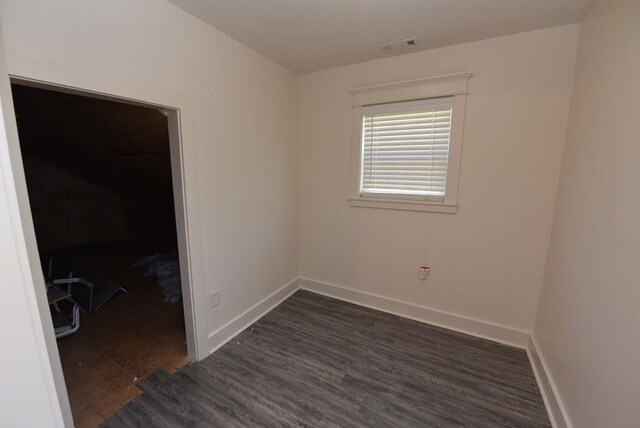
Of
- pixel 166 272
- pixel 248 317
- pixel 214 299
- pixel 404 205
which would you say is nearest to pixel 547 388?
pixel 404 205

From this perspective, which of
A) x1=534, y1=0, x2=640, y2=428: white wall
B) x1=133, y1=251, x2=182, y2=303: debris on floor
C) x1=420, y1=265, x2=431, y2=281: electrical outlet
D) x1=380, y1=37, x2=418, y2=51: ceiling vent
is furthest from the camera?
x1=133, y1=251, x2=182, y2=303: debris on floor

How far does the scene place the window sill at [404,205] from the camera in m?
2.26

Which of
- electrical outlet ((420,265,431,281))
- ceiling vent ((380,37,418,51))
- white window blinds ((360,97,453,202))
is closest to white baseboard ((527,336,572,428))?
electrical outlet ((420,265,431,281))

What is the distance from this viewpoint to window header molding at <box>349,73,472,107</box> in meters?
2.09

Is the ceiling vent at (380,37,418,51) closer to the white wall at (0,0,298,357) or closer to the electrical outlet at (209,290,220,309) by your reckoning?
the white wall at (0,0,298,357)

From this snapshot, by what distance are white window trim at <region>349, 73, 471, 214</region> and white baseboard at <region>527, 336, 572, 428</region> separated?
1.18 metres

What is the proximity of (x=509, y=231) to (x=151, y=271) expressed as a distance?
395cm

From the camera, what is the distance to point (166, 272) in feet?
10.3

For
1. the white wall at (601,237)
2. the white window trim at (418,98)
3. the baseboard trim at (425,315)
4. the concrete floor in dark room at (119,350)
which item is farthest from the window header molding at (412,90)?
the concrete floor in dark room at (119,350)

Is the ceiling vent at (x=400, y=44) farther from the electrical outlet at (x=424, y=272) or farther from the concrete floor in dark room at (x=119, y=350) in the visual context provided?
the concrete floor in dark room at (x=119, y=350)

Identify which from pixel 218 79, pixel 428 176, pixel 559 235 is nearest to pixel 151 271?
pixel 218 79

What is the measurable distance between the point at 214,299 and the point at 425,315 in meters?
1.90

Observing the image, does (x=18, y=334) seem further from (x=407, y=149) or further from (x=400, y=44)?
(x=400, y=44)

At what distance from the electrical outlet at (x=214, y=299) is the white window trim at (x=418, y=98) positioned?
4.94 ft
